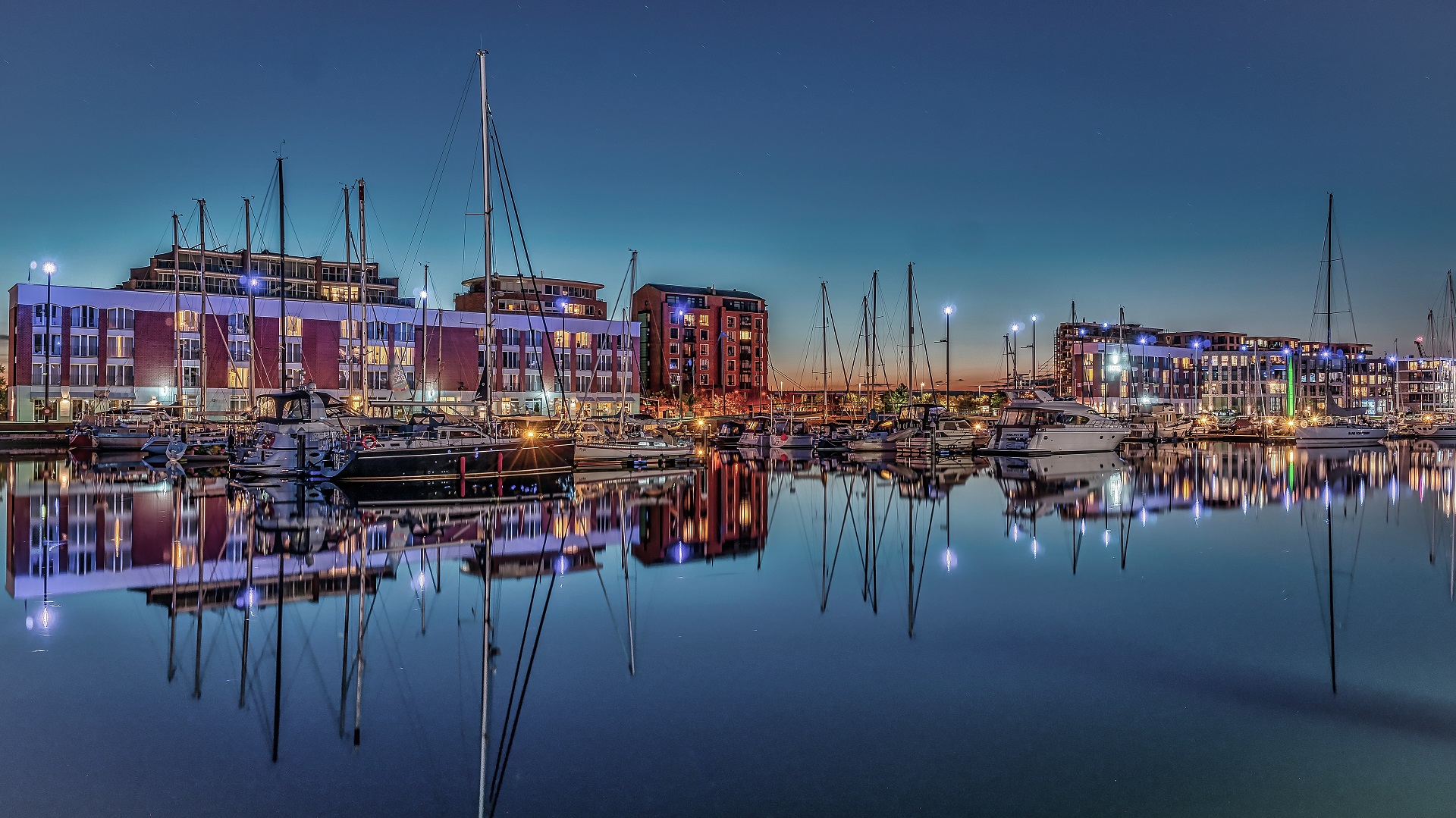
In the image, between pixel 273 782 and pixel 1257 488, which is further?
pixel 1257 488

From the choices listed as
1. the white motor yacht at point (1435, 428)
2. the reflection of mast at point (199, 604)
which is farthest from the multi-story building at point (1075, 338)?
the reflection of mast at point (199, 604)

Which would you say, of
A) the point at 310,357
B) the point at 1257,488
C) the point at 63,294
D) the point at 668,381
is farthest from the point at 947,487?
the point at 668,381

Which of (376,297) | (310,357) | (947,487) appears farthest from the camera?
(376,297)

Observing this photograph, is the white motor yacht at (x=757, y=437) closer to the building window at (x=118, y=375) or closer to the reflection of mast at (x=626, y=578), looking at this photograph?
the reflection of mast at (x=626, y=578)

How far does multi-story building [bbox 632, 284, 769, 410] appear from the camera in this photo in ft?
448

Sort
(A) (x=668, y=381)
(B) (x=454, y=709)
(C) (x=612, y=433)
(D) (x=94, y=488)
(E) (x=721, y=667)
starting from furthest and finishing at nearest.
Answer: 1. (A) (x=668, y=381)
2. (C) (x=612, y=433)
3. (D) (x=94, y=488)
4. (E) (x=721, y=667)
5. (B) (x=454, y=709)

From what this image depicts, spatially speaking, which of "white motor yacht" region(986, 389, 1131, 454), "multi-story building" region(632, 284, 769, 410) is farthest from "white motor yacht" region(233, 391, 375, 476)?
"multi-story building" region(632, 284, 769, 410)

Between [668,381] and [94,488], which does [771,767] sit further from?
[668,381]

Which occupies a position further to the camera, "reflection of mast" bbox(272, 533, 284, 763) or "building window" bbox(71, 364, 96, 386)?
"building window" bbox(71, 364, 96, 386)

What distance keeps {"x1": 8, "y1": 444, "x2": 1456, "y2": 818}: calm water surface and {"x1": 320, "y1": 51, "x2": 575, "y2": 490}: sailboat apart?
1095 centimetres

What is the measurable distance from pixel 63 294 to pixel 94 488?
5546 centimetres

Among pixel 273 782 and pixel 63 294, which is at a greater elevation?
pixel 63 294

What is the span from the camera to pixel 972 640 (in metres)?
11.5

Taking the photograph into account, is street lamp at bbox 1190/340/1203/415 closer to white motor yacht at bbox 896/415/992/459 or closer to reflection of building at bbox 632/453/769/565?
white motor yacht at bbox 896/415/992/459
